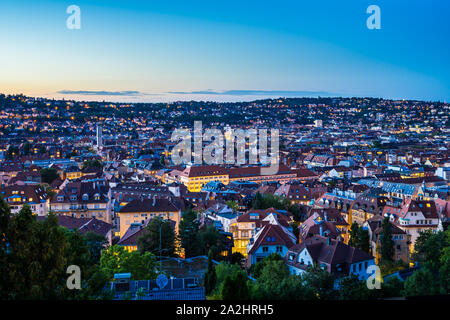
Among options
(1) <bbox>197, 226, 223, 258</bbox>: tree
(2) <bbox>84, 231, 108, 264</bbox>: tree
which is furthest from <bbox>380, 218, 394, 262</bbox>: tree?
(2) <bbox>84, 231, 108, 264</bbox>: tree

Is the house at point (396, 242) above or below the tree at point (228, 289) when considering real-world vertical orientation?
below

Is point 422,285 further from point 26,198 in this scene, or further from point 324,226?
point 26,198

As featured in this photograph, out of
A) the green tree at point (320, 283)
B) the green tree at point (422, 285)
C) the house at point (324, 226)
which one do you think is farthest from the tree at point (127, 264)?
the house at point (324, 226)

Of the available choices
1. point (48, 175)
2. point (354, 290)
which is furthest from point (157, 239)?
point (48, 175)

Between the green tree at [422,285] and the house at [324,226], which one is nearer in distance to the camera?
the green tree at [422,285]

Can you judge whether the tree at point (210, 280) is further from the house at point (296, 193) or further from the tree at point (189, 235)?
the house at point (296, 193)

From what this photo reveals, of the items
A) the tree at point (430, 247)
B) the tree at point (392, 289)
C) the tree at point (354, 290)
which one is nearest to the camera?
the tree at point (354, 290)

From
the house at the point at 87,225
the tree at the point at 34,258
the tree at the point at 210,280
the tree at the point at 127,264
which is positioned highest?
the tree at the point at 34,258
